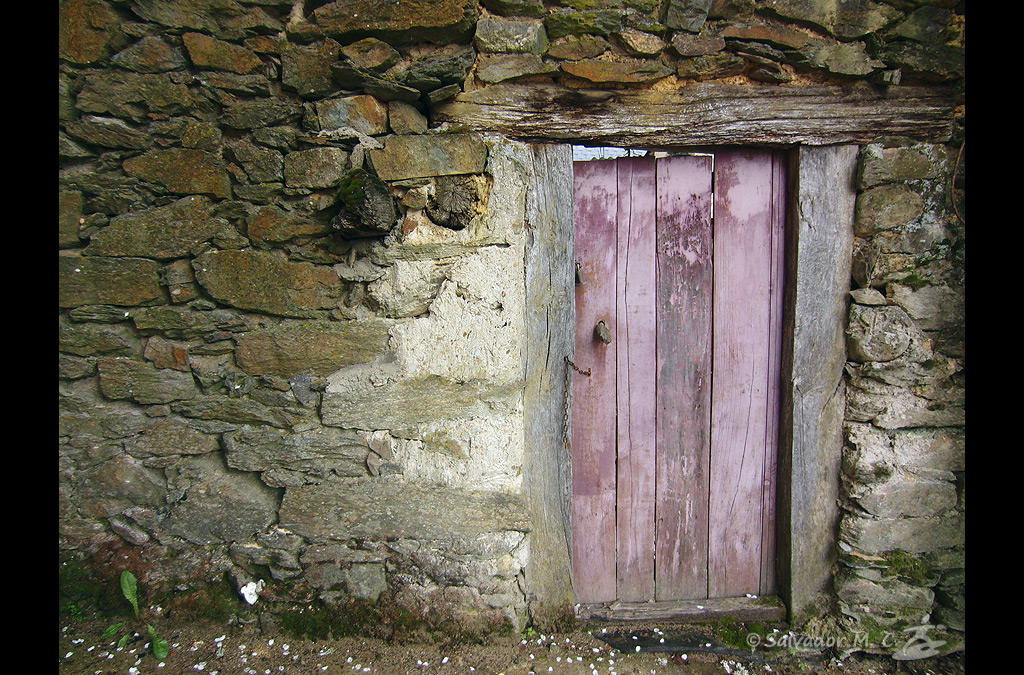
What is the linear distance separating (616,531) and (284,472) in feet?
4.46

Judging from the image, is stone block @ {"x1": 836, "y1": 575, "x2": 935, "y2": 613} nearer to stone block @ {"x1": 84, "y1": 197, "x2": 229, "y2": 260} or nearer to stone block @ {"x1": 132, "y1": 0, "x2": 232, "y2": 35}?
stone block @ {"x1": 84, "y1": 197, "x2": 229, "y2": 260}

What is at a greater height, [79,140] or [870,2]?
[870,2]

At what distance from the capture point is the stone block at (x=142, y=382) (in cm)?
188

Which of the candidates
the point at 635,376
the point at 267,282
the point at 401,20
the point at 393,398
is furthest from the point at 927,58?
the point at 267,282

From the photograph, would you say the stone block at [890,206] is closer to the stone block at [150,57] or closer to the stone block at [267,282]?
the stone block at [267,282]

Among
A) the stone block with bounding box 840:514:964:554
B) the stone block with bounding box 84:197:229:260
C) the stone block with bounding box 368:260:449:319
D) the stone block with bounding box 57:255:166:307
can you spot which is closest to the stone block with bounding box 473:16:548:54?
the stone block with bounding box 368:260:449:319

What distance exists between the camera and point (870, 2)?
1751mm

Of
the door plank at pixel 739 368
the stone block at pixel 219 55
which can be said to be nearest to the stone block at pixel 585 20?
the door plank at pixel 739 368

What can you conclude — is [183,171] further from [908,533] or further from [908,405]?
[908,533]

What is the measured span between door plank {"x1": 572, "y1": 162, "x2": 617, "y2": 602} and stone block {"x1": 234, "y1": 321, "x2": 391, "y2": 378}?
804 mm

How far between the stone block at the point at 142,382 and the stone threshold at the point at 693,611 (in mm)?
1815

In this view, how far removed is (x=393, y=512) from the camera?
1.87 metres

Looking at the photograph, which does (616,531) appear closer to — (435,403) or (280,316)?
(435,403)
